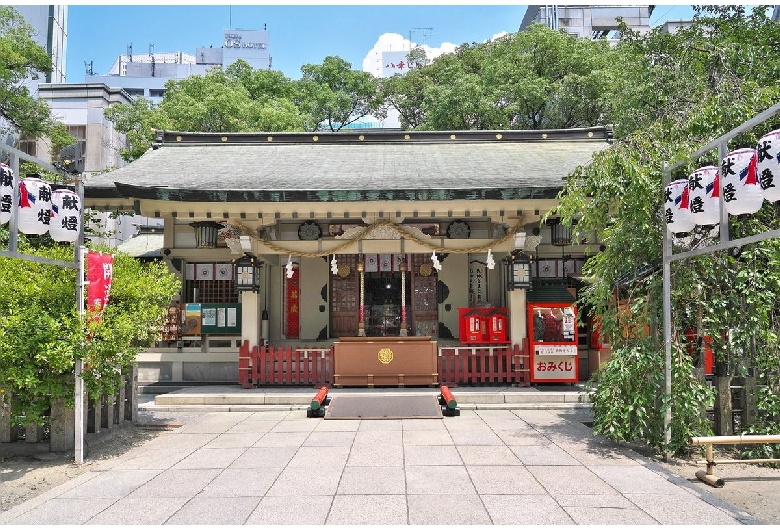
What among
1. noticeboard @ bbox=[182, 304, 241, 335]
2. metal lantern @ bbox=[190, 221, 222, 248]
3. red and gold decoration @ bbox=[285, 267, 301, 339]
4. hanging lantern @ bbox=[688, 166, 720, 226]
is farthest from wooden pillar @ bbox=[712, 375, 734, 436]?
metal lantern @ bbox=[190, 221, 222, 248]

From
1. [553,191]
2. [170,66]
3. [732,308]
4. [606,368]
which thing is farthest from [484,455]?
[170,66]

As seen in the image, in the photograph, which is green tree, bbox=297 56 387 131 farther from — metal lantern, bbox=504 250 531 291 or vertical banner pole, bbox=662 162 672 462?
vertical banner pole, bbox=662 162 672 462

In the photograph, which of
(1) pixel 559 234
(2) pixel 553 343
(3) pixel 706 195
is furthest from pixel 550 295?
(3) pixel 706 195

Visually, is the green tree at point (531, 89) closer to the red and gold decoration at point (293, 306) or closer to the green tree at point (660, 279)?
the red and gold decoration at point (293, 306)

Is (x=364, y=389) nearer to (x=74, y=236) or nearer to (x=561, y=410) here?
(x=561, y=410)

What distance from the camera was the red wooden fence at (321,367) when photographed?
12273mm

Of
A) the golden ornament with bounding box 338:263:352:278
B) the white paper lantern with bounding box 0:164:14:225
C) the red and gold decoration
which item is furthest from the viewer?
the red and gold decoration

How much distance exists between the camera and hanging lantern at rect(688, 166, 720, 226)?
6.39m

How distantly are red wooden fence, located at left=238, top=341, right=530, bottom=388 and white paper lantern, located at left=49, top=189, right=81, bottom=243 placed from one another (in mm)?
5646

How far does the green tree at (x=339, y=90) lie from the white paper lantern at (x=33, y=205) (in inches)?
1059

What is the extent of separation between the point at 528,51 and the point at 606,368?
24.5 metres

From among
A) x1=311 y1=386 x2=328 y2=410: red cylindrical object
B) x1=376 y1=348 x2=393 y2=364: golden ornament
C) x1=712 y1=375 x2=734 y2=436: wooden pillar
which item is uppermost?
x1=376 y1=348 x2=393 y2=364: golden ornament

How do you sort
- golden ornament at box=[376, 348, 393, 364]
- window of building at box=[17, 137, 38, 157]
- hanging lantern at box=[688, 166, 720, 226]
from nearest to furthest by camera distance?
hanging lantern at box=[688, 166, 720, 226] → golden ornament at box=[376, 348, 393, 364] → window of building at box=[17, 137, 38, 157]

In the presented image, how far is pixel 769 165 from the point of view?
17.9 feet
